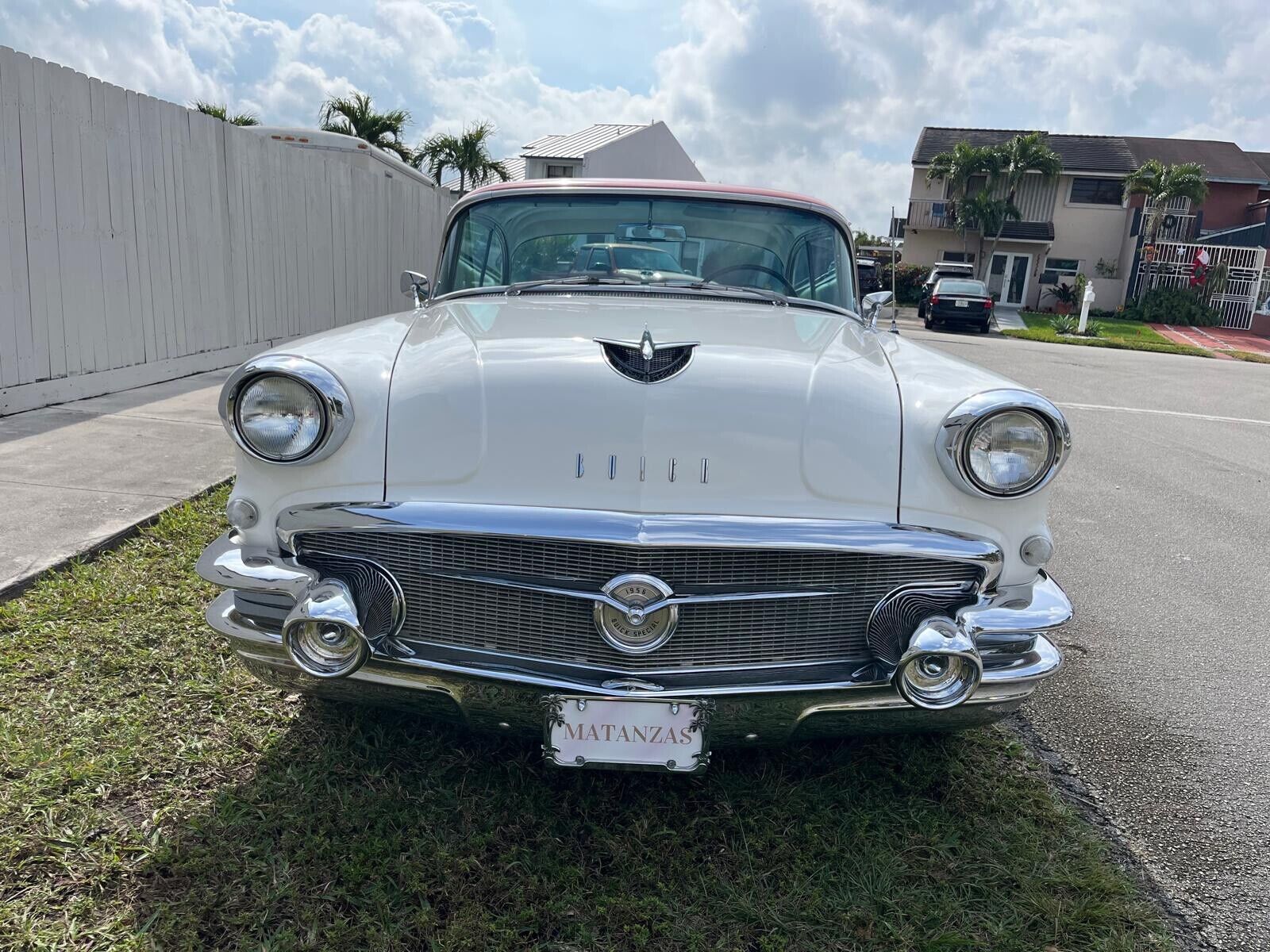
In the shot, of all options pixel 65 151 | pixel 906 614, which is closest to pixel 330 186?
pixel 65 151

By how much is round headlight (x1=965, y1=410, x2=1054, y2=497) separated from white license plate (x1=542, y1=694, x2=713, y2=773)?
2.62 feet

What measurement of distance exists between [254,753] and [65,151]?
509 centimetres

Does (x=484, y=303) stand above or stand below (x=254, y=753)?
above

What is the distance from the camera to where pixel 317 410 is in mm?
2025

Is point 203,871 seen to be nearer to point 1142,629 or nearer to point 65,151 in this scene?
point 1142,629

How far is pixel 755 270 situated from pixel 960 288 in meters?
19.5

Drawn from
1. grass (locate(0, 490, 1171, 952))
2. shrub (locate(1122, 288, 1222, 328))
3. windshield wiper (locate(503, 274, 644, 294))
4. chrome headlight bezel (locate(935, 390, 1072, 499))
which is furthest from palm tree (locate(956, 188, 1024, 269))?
chrome headlight bezel (locate(935, 390, 1072, 499))

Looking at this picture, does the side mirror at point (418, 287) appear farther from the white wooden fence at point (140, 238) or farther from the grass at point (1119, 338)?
the grass at point (1119, 338)

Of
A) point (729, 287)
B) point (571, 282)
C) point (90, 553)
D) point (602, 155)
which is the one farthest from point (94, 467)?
point (602, 155)

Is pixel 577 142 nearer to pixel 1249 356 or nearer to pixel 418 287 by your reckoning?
pixel 1249 356

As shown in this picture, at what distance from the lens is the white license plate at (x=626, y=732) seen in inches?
75.6

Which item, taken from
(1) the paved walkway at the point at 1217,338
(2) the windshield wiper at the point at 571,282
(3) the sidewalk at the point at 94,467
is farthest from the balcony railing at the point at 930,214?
(2) the windshield wiper at the point at 571,282

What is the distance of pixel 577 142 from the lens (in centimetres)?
2341

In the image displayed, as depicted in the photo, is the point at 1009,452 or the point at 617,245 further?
the point at 617,245
